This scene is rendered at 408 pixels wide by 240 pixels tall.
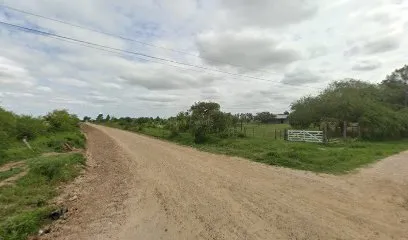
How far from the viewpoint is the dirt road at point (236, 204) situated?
6.08 m

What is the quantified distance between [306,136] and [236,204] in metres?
17.6

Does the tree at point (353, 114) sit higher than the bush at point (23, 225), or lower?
higher

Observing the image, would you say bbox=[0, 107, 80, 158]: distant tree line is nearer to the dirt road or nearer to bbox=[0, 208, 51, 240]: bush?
the dirt road

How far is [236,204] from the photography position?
7812 millimetres

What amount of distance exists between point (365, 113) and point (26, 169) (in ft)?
83.7

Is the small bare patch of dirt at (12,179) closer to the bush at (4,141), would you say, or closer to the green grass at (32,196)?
the green grass at (32,196)

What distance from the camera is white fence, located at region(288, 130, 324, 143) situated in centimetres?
2345

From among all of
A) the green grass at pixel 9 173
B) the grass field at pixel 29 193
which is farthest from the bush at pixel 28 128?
the green grass at pixel 9 173

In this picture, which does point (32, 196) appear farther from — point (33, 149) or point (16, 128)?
point (16, 128)

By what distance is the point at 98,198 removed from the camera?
905cm

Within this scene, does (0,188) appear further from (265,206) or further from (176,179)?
(265,206)

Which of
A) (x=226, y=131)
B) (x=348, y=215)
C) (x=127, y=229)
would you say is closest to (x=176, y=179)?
(x=127, y=229)

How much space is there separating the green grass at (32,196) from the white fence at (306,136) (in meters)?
16.0

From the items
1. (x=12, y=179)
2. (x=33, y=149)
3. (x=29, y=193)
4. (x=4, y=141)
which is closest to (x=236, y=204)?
(x=29, y=193)
